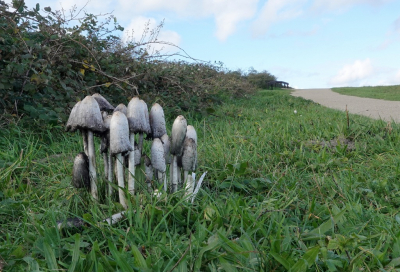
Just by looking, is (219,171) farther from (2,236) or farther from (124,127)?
(2,236)

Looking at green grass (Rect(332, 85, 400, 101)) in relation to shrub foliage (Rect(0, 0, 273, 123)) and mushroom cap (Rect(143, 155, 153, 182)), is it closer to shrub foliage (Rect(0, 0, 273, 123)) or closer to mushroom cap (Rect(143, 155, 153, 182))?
shrub foliage (Rect(0, 0, 273, 123))

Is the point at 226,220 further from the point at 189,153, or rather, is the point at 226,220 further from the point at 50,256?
the point at 50,256

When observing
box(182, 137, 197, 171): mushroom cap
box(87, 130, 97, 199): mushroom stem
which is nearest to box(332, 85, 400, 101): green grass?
box(182, 137, 197, 171): mushroom cap

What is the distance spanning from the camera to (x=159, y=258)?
4.99 feet

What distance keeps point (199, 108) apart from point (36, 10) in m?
2.63

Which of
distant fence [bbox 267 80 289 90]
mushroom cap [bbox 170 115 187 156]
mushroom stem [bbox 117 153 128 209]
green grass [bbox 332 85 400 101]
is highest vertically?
distant fence [bbox 267 80 289 90]

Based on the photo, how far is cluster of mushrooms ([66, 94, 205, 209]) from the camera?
1855 millimetres

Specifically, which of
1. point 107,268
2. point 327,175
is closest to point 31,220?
point 107,268

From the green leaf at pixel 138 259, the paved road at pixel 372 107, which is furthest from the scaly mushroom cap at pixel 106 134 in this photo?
the paved road at pixel 372 107

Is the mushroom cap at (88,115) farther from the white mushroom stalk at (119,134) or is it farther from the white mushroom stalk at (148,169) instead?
the white mushroom stalk at (148,169)

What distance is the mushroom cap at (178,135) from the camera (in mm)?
2008

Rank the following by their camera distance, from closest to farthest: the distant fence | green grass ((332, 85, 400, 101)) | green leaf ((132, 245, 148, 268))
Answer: green leaf ((132, 245, 148, 268))
green grass ((332, 85, 400, 101))
the distant fence

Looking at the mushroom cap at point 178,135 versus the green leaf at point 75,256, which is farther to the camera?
the mushroom cap at point 178,135

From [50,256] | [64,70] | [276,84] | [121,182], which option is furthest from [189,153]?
[276,84]
